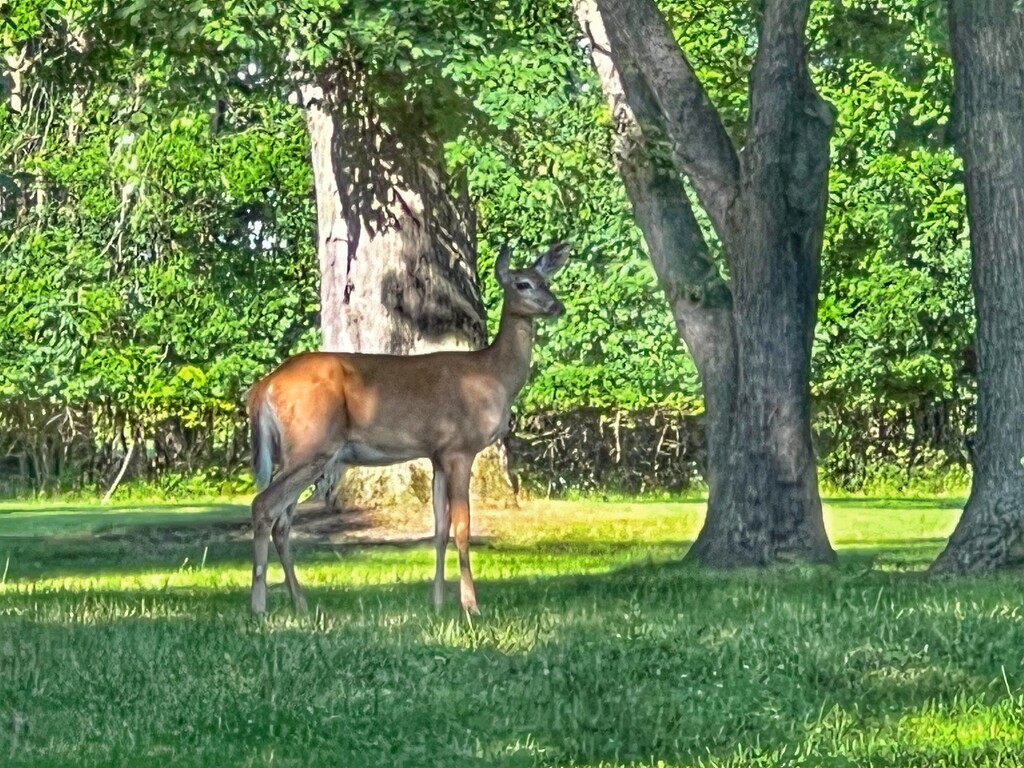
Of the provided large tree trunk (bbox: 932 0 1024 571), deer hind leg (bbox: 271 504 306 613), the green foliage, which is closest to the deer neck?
deer hind leg (bbox: 271 504 306 613)

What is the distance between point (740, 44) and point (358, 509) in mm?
9958

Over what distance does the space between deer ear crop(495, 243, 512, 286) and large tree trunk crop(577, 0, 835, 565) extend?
6.62 ft

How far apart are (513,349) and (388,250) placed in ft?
32.1

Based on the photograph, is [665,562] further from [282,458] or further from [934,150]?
[934,150]

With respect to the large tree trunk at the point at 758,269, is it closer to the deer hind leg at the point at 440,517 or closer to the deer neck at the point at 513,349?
the deer neck at the point at 513,349

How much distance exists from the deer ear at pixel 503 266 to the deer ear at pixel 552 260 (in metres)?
0.35

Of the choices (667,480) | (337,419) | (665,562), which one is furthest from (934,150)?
(337,419)

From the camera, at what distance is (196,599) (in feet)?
50.1

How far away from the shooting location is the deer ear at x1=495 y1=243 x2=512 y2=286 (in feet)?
50.7

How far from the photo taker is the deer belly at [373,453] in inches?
596

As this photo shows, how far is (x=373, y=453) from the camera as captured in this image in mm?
15148

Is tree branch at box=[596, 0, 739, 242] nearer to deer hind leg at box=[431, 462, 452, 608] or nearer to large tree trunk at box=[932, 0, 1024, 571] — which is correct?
large tree trunk at box=[932, 0, 1024, 571]

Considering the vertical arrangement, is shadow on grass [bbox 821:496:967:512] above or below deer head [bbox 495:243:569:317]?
below

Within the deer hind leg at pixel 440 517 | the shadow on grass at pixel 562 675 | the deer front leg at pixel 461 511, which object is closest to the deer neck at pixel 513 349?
the deer front leg at pixel 461 511
